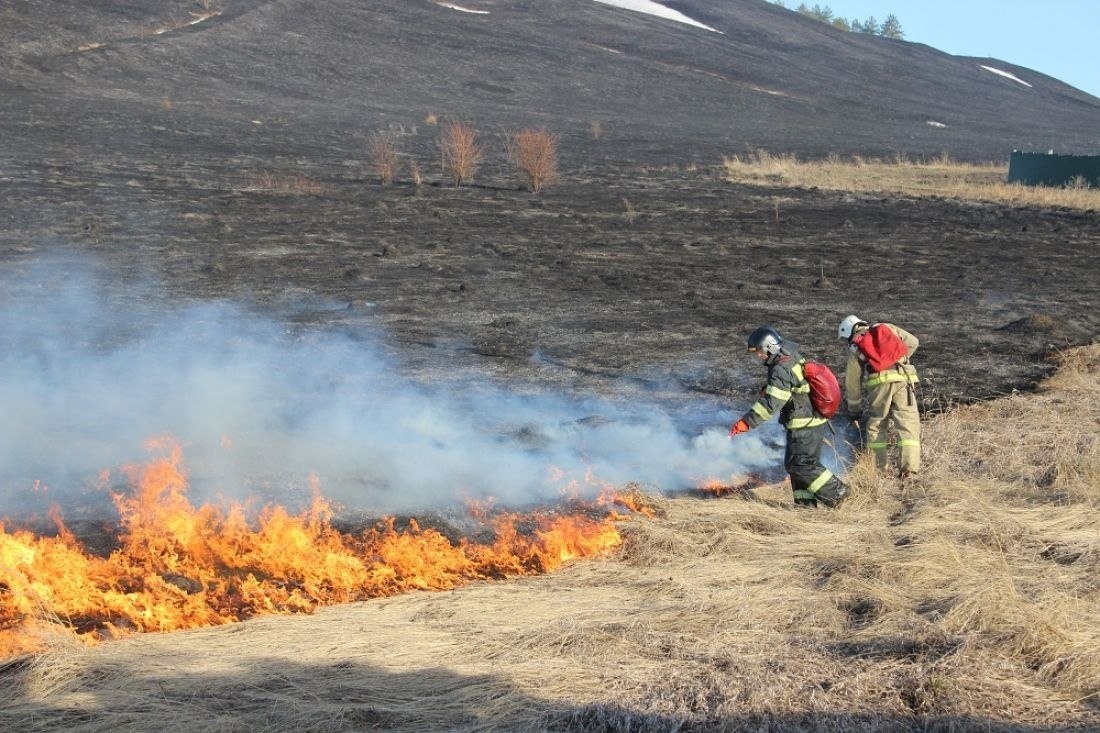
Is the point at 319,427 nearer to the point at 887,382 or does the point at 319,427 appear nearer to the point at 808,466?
the point at 808,466

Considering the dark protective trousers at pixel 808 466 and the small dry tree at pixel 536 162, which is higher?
the small dry tree at pixel 536 162

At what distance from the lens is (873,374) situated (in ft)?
27.7

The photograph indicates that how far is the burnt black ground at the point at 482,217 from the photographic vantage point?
46.4 feet

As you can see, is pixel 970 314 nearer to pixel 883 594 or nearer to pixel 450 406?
pixel 450 406

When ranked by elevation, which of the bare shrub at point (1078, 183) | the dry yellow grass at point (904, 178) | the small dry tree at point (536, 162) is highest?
the bare shrub at point (1078, 183)

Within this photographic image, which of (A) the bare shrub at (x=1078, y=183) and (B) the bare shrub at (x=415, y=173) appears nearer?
(B) the bare shrub at (x=415, y=173)

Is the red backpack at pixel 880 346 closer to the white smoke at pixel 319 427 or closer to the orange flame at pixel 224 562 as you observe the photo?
the white smoke at pixel 319 427

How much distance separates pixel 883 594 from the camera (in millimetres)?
5828

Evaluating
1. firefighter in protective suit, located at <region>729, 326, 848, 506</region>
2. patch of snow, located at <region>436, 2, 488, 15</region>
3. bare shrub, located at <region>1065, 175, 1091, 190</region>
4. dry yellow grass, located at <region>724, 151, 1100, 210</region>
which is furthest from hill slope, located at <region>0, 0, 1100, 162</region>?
firefighter in protective suit, located at <region>729, 326, 848, 506</region>

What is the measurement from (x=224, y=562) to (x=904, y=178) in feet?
116

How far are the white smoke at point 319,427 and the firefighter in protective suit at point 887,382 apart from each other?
96 cm

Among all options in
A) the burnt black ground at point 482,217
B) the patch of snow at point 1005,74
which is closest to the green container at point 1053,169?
the burnt black ground at point 482,217

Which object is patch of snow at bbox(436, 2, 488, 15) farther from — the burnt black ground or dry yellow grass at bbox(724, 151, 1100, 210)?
dry yellow grass at bbox(724, 151, 1100, 210)

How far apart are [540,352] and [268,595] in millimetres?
6671
